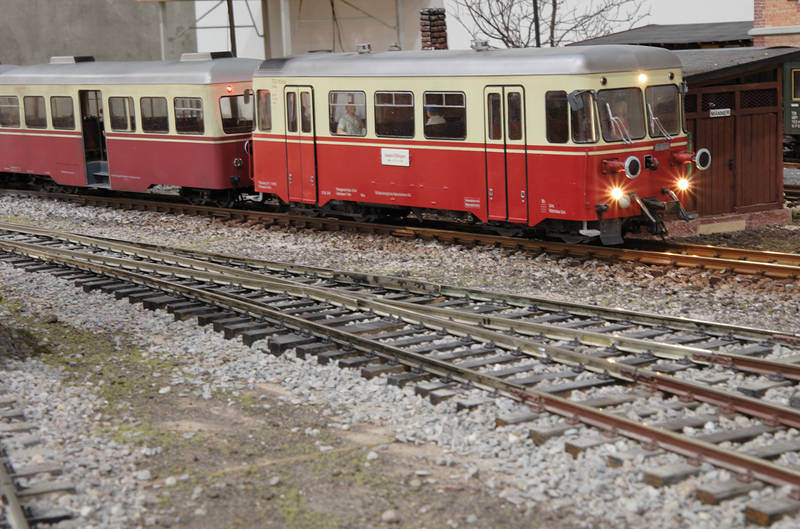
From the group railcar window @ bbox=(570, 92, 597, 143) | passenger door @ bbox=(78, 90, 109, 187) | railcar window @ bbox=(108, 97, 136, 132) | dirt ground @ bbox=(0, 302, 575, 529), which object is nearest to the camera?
dirt ground @ bbox=(0, 302, 575, 529)

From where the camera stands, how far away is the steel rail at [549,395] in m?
6.91

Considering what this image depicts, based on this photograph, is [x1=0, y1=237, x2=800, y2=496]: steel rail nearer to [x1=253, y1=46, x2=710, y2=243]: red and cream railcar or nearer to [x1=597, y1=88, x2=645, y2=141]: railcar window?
[x1=253, y1=46, x2=710, y2=243]: red and cream railcar

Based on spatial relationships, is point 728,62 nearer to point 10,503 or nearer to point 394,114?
point 394,114

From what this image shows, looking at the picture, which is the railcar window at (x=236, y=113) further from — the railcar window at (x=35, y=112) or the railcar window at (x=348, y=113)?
the railcar window at (x=35, y=112)

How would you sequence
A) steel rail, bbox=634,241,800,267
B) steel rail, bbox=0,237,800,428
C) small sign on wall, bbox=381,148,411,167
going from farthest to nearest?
1. small sign on wall, bbox=381,148,411,167
2. steel rail, bbox=634,241,800,267
3. steel rail, bbox=0,237,800,428

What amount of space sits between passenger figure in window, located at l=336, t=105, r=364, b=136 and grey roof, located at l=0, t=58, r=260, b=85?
12.5 feet

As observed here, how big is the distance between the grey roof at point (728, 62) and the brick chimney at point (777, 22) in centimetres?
758

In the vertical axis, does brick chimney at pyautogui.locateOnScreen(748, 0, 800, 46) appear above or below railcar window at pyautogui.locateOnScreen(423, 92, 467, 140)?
above

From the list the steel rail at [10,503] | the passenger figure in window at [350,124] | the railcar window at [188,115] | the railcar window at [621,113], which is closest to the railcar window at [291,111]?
the passenger figure in window at [350,124]

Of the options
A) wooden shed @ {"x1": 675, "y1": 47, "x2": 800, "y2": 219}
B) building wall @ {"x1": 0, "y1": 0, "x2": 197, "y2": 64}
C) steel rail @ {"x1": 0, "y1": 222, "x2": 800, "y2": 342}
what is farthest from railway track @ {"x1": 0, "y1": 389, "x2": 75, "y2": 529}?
building wall @ {"x1": 0, "y1": 0, "x2": 197, "y2": 64}

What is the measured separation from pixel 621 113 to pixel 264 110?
6.89 m

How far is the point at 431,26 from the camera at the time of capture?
27672mm

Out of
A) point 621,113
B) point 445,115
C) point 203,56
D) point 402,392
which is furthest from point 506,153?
point 203,56

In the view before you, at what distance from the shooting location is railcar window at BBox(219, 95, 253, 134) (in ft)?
66.4
